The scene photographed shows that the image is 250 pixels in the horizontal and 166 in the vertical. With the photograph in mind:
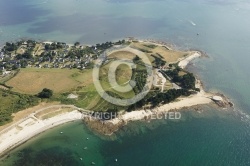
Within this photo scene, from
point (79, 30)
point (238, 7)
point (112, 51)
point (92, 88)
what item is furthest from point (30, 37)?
point (238, 7)

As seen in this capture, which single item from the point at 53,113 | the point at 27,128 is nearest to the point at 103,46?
the point at 53,113

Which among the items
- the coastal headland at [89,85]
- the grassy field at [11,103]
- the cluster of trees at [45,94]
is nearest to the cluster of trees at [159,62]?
the coastal headland at [89,85]

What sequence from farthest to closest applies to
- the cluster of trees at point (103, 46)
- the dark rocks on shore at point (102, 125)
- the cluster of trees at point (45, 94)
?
the cluster of trees at point (103, 46) → the cluster of trees at point (45, 94) → the dark rocks on shore at point (102, 125)

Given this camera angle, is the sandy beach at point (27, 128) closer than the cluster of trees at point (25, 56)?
Yes

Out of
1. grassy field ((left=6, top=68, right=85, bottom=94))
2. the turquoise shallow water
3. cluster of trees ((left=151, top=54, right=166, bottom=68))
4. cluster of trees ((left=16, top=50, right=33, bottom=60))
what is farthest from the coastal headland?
the turquoise shallow water

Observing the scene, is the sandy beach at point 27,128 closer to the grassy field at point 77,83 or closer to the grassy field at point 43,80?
the grassy field at point 77,83

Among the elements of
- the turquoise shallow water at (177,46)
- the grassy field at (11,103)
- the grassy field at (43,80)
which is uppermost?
the grassy field at (11,103)

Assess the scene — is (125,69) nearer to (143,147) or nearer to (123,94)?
(123,94)

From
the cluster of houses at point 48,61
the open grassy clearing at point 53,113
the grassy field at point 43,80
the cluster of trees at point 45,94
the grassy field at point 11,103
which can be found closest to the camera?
the grassy field at point 11,103

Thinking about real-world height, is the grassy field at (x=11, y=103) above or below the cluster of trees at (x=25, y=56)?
above
